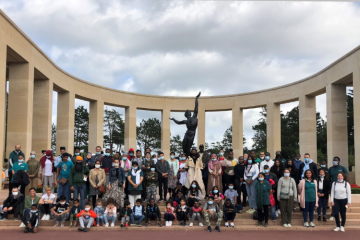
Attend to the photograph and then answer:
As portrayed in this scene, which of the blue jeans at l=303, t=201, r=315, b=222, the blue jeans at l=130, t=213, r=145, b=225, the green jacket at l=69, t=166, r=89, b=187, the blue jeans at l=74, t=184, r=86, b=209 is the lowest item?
the blue jeans at l=130, t=213, r=145, b=225

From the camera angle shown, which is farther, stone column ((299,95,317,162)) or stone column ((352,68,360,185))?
stone column ((299,95,317,162))

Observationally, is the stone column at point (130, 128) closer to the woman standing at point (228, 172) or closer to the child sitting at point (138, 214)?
the woman standing at point (228, 172)

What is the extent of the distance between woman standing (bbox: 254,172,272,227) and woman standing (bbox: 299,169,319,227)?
1135 millimetres

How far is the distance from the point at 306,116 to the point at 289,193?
1502cm

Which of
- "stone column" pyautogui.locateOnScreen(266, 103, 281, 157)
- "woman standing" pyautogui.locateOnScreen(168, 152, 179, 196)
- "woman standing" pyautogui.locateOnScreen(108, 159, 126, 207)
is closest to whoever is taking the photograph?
"woman standing" pyautogui.locateOnScreen(108, 159, 126, 207)

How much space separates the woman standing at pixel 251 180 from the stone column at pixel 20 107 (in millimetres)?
12843

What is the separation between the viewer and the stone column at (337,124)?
70.9 feet

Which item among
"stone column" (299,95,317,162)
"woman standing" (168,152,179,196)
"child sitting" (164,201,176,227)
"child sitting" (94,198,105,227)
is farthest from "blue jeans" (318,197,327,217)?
"stone column" (299,95,317,162)

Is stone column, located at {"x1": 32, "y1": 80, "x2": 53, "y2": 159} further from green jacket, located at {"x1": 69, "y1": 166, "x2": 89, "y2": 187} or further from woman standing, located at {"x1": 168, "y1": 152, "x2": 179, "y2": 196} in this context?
woman standing, located at {"x1": 168, "y1": 152, "x2": 179, "y2": 196}

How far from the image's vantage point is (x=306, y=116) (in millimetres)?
24250

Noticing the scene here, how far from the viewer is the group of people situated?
1062 centimetres

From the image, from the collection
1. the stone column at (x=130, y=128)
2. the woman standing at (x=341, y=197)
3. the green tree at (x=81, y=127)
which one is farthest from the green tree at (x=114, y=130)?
the woman standing at (x=341, y=197)

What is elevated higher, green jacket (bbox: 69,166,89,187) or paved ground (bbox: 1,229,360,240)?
green jacket (bbox: 69,166,89,187)

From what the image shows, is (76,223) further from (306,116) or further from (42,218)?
(306,116)
